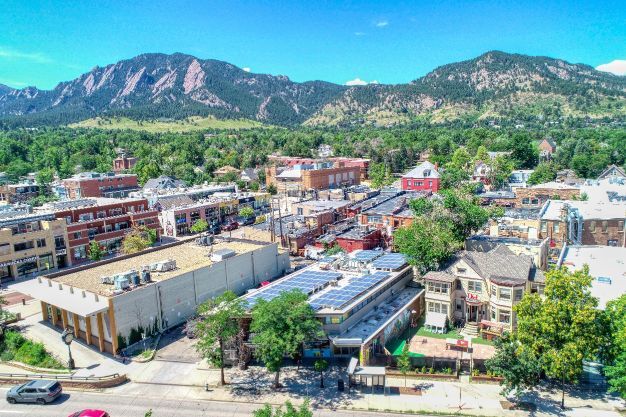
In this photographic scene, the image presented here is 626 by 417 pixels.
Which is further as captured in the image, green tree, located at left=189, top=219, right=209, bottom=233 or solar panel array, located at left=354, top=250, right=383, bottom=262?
green tree, located at left=189, top=219, right=209, bottom=233

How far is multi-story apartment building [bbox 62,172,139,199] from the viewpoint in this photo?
104 m

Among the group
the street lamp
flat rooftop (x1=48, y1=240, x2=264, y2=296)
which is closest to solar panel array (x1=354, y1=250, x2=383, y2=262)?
flat rooftop (x1=48, y1=240, x2=264, y2=296)

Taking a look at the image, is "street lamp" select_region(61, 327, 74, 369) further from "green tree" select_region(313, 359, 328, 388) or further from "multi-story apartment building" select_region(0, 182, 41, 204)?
"multi-story apartment building" select_region(0, 182, 41, 204)

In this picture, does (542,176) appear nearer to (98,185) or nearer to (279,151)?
(279,151)

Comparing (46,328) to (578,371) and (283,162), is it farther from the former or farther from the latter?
(283,162)

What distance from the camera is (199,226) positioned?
82188 millimetres

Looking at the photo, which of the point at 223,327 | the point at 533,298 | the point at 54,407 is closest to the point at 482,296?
the point at 533,298

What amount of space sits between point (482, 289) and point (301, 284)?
1788 centimetres

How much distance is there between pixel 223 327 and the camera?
108ft

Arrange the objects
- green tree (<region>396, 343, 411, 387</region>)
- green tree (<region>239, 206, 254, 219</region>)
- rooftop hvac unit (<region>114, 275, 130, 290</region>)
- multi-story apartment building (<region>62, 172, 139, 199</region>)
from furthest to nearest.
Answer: multi-story apartment building (<region>62, 172, 139, 199</region>) → green tree (<region>239, 206, 254, 219</region>) → rooftop hvac unit (<region>114, 275, 130, 290</region>) → green tree (<region>396, 343, 411, 387</region>)

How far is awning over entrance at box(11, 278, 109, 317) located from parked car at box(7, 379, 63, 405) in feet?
19.2

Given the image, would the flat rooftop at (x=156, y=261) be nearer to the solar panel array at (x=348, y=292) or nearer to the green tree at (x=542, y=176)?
the solar panel array at (x=348, y=292)

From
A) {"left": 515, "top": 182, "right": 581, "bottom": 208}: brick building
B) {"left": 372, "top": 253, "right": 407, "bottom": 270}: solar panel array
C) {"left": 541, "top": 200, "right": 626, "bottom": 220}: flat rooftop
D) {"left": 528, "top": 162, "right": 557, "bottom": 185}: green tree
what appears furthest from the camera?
{"left": 528, "top": 162, "right": 557, "bottom": 185}: green tree

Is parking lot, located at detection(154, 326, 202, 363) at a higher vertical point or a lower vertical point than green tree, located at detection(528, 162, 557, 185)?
lower
